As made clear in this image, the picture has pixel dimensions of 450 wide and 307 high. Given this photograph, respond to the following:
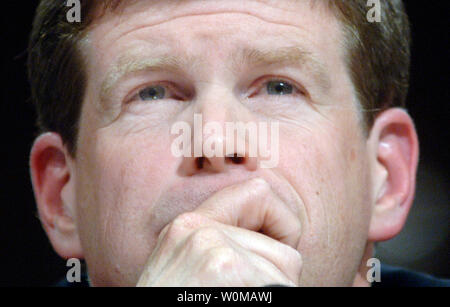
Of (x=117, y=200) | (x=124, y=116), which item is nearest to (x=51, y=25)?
(x=124, y=116)

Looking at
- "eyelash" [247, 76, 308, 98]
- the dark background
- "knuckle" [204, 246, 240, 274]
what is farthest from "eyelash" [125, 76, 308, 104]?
the dark background

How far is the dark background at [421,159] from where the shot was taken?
9.52ft

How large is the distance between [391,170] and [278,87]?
18.9 inches

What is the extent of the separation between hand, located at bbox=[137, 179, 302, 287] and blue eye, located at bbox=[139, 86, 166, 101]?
43cm

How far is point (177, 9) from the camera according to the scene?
6.38 ft

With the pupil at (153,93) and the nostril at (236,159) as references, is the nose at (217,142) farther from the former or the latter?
the pupil at (153,93)

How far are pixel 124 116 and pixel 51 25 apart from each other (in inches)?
17.6

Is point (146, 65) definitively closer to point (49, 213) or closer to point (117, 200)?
point (117, 200)

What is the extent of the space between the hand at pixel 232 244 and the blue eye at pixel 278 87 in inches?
13.9

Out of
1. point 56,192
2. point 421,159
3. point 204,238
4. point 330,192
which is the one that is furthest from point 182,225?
point 421,159

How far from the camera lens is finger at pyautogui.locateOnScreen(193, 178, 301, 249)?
1.60 metres

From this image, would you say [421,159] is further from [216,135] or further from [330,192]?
[216,135]

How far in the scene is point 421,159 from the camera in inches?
121

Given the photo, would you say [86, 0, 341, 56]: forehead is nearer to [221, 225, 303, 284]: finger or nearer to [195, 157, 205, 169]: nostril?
[195, 157, 205, 169]: nostril
